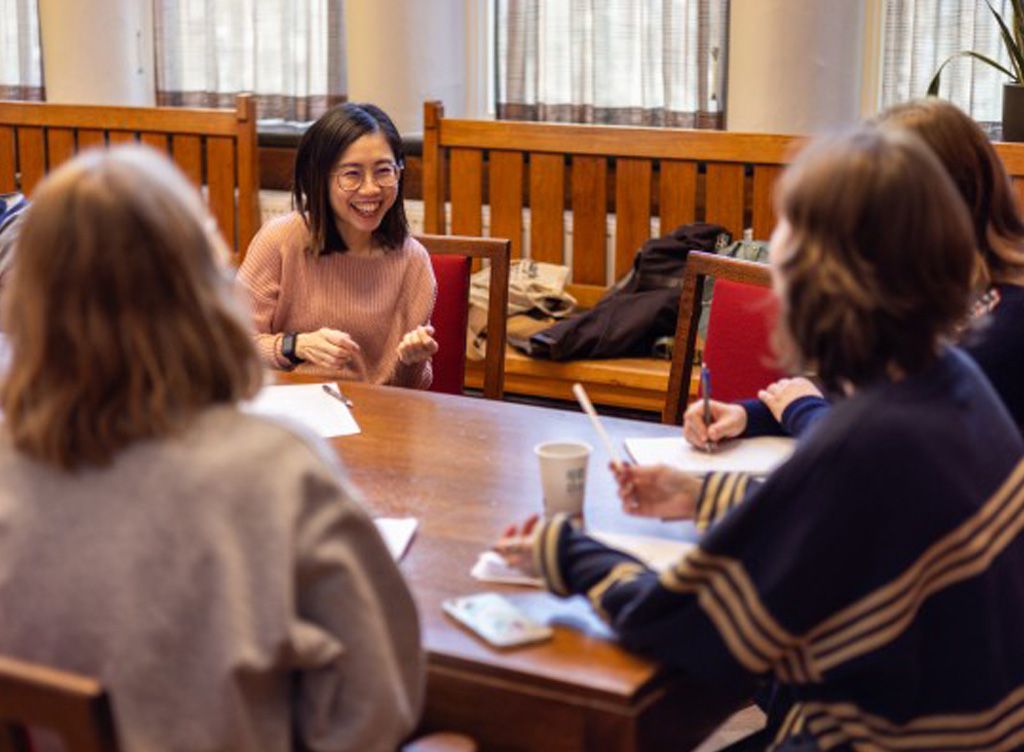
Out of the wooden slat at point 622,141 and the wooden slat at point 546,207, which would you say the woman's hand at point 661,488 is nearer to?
the wooden slat at point 622,141

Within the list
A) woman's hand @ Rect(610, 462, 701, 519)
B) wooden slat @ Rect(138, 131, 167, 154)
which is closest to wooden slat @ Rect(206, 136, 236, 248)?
wooden slat @ Rect(138, 131, 167, 154)

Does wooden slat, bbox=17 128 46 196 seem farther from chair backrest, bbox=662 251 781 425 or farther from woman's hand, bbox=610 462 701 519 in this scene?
woman's hand, bbox=610 462 701 519

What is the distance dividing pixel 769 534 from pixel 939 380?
24 cm

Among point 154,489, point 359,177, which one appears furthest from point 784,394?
point 154,489

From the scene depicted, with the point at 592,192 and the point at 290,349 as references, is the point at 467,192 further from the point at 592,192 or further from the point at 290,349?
the point at 290,349

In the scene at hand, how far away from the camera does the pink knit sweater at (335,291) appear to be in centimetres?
300

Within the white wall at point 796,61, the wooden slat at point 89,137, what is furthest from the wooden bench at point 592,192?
the wooden slat at point 89,137

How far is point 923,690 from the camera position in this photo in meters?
1.62

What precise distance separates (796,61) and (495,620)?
3111 mm

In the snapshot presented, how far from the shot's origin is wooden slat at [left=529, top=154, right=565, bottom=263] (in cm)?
445

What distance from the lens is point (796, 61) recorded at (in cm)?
447

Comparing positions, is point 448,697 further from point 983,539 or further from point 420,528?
point 983,539

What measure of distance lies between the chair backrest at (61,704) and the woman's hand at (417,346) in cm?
153

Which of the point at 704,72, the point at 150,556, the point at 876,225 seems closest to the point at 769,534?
the point at 876,225
